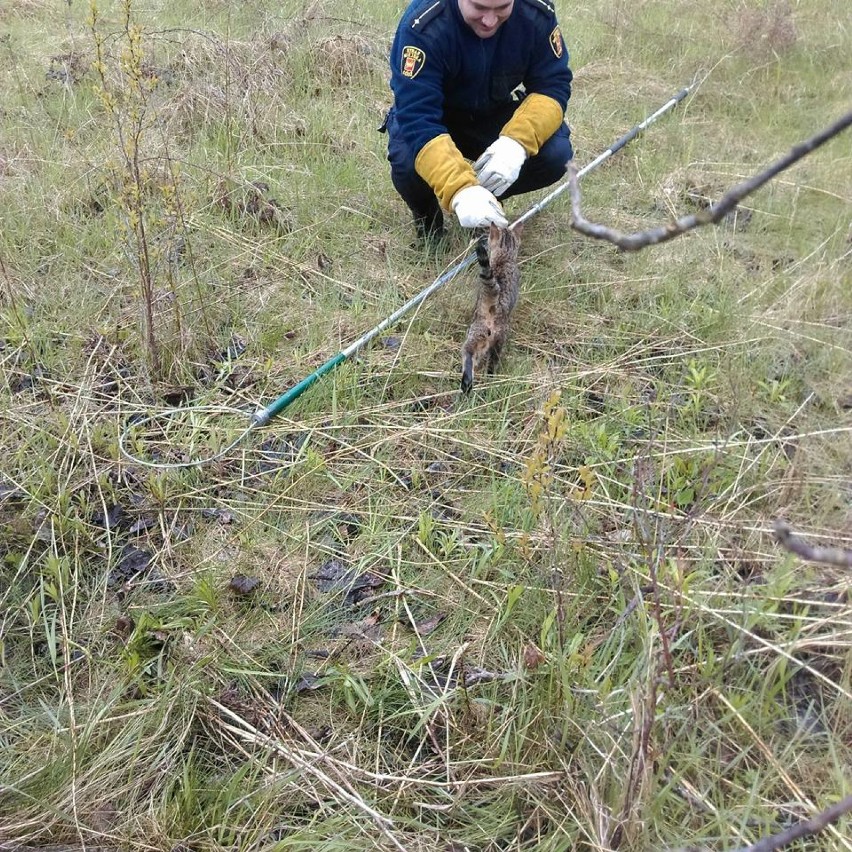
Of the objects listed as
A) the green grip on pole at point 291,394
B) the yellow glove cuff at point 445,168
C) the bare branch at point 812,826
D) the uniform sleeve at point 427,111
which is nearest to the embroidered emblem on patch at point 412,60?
the uniform sleeve at point 427,111

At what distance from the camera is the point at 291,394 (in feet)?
7.43

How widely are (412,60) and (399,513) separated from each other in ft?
5.67

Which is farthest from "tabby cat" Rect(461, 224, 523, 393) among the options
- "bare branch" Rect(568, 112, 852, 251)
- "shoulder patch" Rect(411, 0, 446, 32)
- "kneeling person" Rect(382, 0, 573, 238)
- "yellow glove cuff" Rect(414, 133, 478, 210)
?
"bare branch" Rect(568, 112, 852, 251)

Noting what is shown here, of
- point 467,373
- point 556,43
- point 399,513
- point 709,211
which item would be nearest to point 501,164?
point 556,43

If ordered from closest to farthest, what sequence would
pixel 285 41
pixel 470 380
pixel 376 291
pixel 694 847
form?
pixel 694 847, pixel 470 380, pixel 376 291, pixel 285 41

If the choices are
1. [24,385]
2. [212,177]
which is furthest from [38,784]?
[212,177]

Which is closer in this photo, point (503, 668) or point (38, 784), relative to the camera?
point (38, 784)

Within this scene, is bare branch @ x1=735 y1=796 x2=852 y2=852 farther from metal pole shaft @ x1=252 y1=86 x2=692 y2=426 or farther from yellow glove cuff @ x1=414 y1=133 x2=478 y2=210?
yellow glove cuff @ x1=414 y1=133 x2=478 y2=210

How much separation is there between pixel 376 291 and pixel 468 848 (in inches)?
79.4

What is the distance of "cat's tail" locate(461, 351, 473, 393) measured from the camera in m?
2.31

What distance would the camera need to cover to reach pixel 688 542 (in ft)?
5.94

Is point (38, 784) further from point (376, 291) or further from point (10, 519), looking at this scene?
point (376, 291)

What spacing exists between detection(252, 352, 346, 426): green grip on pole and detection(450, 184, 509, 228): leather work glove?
0.67m

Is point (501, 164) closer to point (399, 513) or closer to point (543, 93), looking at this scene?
point (543, 93)
